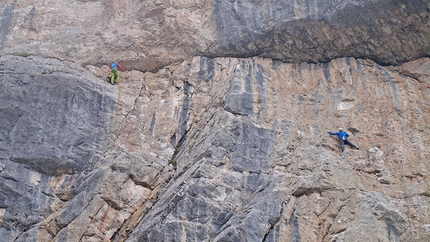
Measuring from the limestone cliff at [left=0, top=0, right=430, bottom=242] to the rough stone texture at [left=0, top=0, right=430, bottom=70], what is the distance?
0.06m

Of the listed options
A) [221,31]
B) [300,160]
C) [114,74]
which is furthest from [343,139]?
[114,74]

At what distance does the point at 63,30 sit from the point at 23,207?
32.4 feet

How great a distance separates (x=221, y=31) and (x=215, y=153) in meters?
6.52

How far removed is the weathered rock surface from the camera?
15.6 metres

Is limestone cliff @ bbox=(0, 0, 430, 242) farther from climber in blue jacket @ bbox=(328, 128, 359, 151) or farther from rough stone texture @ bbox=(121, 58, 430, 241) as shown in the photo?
climber in blue jacket @ bbox=(328, 128, 359, 151)

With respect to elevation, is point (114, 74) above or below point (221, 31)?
below

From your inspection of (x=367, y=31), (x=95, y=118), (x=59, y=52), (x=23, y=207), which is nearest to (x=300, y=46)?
(x=367, y=31)

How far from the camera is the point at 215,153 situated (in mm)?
16969

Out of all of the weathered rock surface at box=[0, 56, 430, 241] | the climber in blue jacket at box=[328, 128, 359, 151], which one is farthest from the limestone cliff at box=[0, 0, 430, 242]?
the climber in blue jacket at box=[328, 128, 359, 151]

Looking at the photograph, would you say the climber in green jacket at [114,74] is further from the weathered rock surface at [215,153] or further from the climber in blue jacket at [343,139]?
the climber in blue jacket at [343,139]

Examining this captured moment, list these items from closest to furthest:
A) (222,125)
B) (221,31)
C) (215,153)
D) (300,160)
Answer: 1. (215,153)
2. (300,160)
3. (222,125)
4. (221,31)

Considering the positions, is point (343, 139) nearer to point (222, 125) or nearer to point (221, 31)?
point (222, 125)

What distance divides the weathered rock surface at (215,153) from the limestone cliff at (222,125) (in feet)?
0.15

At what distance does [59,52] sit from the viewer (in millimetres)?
22438
